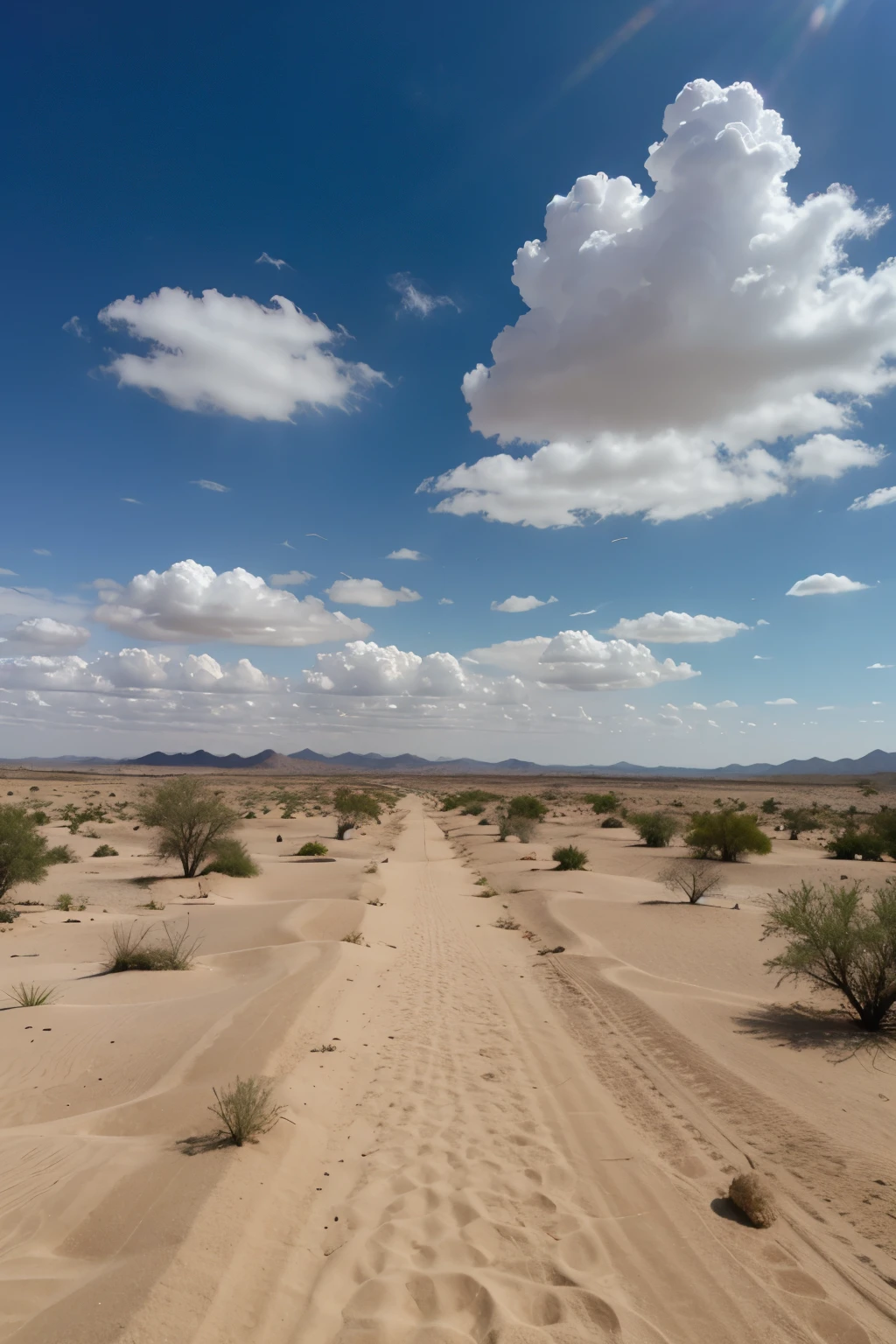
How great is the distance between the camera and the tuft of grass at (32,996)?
391 inches

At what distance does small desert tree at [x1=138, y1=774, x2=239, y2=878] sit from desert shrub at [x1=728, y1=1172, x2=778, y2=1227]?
23.6 meters

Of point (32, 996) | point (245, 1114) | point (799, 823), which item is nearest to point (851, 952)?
point (245, 1114)

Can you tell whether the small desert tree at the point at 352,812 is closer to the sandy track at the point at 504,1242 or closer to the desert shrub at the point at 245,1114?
the sandy track at the point at 504,1242

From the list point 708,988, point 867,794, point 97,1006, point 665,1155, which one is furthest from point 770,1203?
point 867,794

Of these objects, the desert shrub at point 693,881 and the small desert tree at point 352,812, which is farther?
the small desert tree at point 352,812

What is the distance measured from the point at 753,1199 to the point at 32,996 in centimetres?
1002

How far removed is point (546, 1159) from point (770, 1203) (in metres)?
1.93

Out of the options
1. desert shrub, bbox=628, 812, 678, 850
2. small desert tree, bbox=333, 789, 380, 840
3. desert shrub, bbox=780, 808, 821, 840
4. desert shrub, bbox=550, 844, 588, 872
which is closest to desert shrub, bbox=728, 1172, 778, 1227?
desert shrub, bbox=550, 844, 588, 872

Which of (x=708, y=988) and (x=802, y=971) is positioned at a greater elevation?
(x=802, y=971)

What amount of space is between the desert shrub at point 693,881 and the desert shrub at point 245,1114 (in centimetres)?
1804

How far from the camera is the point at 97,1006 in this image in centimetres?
1033

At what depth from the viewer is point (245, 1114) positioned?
589 cm

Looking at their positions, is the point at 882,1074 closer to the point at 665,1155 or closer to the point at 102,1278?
the point at 665,1155

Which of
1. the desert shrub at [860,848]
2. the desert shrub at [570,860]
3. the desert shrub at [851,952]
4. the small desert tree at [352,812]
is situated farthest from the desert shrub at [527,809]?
the desert shrub at [851,952]
